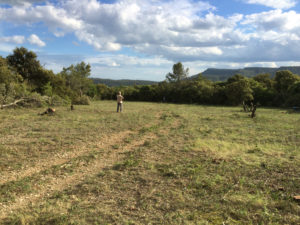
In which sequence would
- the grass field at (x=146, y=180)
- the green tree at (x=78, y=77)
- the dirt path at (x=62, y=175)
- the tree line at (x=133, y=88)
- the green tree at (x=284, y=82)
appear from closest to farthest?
1. the grass field at (x=146, y=180)
2. the dirt path at (x=62, y=175)
3. the tree line at (x=133, y=88)
4. the green tree at (x=284, y=82)
5. the green tree at (x=78, y=77)

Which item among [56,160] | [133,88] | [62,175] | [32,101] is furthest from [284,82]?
[62,175]

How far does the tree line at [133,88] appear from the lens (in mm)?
19578

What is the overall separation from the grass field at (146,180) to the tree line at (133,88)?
1254cm

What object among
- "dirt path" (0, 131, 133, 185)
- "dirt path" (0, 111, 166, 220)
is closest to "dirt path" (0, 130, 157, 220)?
"dirt path" (0, 111, 166, 220)

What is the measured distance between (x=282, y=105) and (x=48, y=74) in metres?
28.7

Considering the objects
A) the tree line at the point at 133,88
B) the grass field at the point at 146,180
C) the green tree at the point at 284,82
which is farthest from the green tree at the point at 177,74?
the grass field at the point at 146,180

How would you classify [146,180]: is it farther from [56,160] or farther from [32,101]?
[32,101]

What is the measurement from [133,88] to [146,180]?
39675mm

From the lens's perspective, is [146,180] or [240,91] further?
[240,91]

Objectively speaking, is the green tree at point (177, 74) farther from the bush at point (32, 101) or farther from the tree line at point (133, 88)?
the bush at point (32, 101)

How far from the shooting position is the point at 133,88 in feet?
143

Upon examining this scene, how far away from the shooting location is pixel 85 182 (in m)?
4.56

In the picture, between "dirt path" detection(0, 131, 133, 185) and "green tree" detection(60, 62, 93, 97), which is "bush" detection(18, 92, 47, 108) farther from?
"green tree" detection(60, 62, 93, 97)

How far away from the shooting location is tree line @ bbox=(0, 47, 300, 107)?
1958 centimetres
